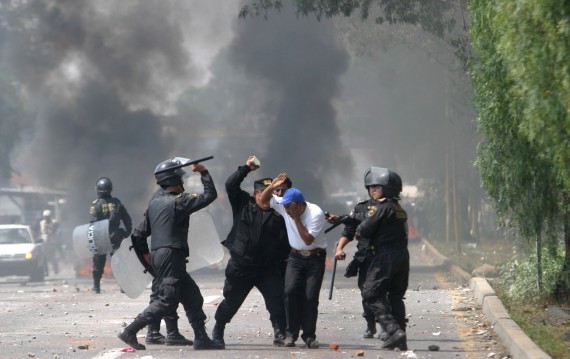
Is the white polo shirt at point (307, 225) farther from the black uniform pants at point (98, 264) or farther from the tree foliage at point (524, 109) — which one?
the black uniform pants at point (98, 264)

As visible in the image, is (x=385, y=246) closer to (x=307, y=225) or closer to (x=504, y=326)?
(x=307, y=225)

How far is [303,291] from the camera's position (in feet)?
32.1

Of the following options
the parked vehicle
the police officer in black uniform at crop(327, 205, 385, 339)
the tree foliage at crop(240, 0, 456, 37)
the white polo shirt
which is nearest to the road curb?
the police officer in black uniform at crop(327, 205, 385, 339)

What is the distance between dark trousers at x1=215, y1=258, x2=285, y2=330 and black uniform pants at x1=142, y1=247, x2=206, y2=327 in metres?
0.26

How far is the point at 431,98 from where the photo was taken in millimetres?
45969

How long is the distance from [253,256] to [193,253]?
3.68 ft

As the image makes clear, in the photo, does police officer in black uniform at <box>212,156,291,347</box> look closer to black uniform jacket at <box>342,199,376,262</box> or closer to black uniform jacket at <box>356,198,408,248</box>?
black uniform jacket at <box>342,199,376,262</box>

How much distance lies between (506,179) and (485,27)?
1.90 meters

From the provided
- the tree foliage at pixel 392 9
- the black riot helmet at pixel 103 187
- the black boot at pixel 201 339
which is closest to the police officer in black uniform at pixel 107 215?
the black riot helmet at pixel 103 187

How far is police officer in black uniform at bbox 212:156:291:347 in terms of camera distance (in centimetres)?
984

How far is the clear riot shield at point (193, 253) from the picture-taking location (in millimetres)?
10727

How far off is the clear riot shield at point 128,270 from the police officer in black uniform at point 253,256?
114 centimetres

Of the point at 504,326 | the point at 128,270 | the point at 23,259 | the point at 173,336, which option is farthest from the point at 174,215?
the point at 23,259

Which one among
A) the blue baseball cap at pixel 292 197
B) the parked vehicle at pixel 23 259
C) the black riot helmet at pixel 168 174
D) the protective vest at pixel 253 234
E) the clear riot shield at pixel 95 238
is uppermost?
the parked vehicle at pixel 23 259
